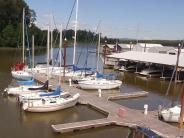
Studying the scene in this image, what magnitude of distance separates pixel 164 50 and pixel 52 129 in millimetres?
65731

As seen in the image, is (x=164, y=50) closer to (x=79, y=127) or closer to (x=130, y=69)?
(x=130, y=69)

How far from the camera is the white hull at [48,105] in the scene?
1005 inches

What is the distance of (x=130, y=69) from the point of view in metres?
57.8

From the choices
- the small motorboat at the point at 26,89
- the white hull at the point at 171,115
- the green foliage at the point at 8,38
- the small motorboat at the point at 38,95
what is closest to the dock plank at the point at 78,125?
the white hull at the point at 171,115

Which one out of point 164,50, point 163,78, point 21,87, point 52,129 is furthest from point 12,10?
point 52,129

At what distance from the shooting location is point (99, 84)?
3669cm

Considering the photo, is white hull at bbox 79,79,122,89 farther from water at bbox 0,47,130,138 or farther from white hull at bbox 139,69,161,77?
white hull at bbox 139,69,161,77

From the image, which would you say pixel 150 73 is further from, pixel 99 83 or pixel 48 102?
pixel 48 102

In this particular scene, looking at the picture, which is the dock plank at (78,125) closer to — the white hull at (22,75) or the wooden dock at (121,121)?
the wooden dock at (121,121)

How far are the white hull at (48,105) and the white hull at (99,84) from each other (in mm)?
8538

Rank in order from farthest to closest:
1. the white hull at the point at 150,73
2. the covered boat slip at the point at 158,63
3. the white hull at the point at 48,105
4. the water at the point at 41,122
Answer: the white hull at the point at 150,73
the covered boat slip at the point at 158,63
the white hull at the point at 48,105
the water at the point at 41,122

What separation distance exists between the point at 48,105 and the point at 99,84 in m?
11.7

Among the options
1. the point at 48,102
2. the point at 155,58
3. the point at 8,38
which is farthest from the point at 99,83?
the point at 8,38

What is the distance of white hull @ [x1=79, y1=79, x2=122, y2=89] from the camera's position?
3609 centimetres
